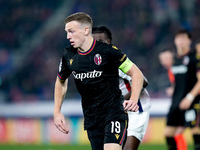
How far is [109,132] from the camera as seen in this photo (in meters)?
3.90

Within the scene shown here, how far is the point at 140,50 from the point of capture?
47.5ft

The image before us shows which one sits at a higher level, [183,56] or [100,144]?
[183,56]

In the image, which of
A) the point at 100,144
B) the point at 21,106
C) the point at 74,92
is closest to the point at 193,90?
the point at 100,144

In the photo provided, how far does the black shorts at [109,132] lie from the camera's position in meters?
3.89

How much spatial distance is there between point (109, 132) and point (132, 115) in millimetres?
999

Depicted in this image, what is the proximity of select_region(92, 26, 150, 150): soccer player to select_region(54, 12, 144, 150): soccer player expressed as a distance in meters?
0.63

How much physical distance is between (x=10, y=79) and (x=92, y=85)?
11487 mm

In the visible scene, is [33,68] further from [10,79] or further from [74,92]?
[74,92]

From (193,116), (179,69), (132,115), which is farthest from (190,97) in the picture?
(132,115)

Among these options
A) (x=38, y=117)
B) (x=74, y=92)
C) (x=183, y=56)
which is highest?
(x=183, y=56)

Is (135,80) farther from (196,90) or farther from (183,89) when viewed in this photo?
(183,89)

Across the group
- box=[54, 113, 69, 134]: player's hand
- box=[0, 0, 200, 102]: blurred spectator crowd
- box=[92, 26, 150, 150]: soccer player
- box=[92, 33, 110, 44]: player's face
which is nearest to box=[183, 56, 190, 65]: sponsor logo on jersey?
box=[92, 26, 150, 150]: soccer player

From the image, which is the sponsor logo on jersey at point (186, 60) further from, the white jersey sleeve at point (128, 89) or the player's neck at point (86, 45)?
the player's neck at point (86, 45)

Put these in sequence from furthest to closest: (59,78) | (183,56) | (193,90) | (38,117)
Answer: (38,117), (183,56), (193,90), (59,78)
